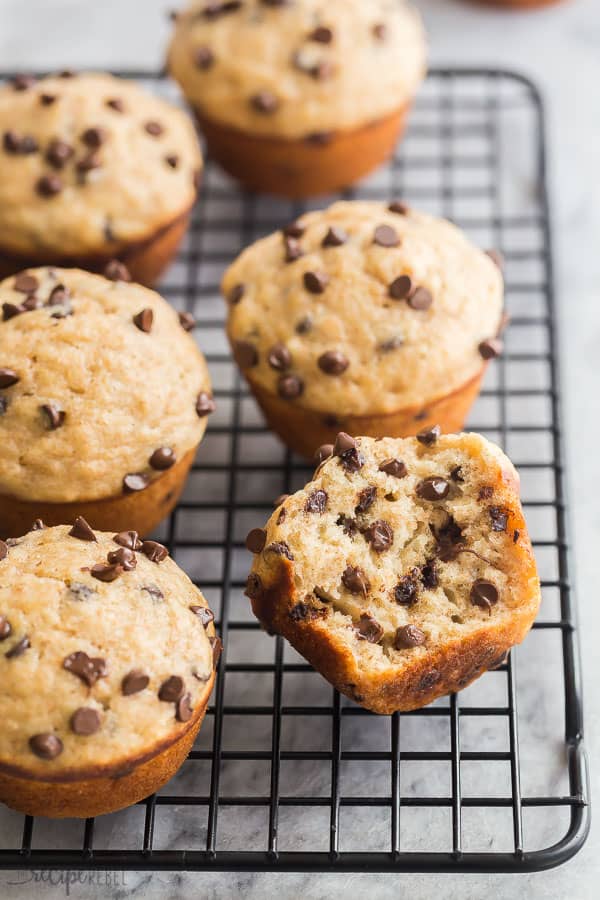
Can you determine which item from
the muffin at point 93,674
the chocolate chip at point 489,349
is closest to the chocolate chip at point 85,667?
the muffin at point 93,674

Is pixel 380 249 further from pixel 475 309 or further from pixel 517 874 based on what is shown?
pixel 517 874

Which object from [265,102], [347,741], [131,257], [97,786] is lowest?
[347,741]

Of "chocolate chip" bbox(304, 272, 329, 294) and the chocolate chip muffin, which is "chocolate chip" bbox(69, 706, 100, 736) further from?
"chocolate chip" bbox(304, 272, 329, 294)

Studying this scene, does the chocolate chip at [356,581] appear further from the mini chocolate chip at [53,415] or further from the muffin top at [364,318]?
the mini chocolate chip at [53,415]

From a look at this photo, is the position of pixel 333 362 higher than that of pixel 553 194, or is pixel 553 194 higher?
pixel 333 362

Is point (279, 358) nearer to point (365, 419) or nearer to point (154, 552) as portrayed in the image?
point (365, 419)

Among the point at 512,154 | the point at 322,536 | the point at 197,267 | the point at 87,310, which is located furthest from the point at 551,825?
the point at 512,154

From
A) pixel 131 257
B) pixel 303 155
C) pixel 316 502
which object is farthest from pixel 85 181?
pixel 316 502
